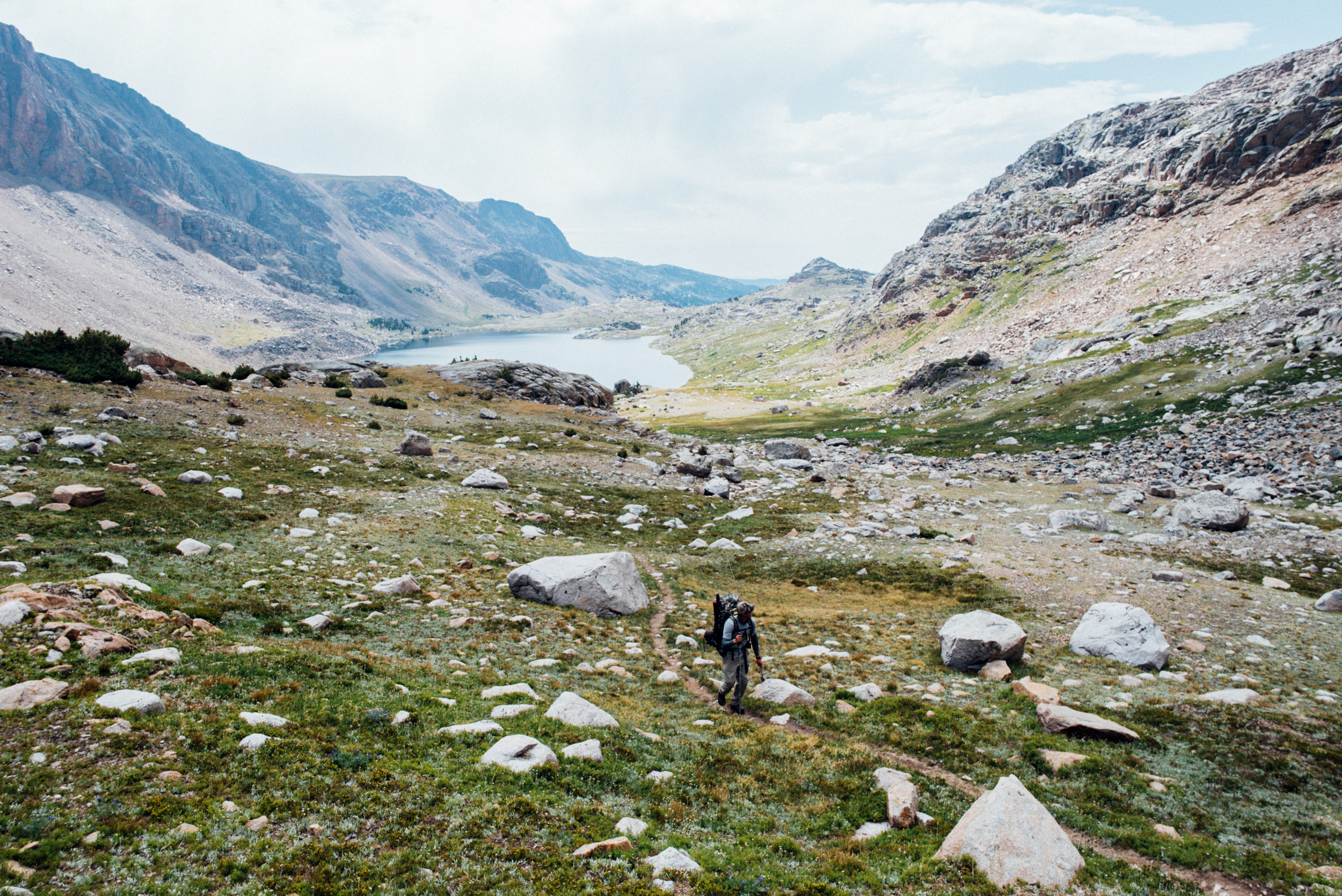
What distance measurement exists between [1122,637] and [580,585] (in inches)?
704

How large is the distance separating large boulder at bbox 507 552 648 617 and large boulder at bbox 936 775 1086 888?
1382cm

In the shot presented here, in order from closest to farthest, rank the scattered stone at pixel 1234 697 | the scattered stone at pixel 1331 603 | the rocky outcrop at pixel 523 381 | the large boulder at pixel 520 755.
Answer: the large boulder at pixel 520 755
the scattered stone at pixel 1234 697
the scattered stone at pixel 1331 603
the rocky outcrop at pixel 523 381

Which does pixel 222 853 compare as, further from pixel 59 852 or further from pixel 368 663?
pixel 368 663

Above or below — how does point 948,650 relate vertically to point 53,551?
below

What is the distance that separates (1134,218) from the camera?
136 meters

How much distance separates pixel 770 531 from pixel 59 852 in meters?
31.3

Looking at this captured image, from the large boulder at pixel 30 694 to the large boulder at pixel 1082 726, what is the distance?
785 inches

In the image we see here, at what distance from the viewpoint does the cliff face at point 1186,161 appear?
10962 centimetres

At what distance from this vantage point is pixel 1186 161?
134 metres

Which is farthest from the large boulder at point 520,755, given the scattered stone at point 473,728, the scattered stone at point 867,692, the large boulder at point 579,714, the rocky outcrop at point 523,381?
A: the rocky outcrop at point 523,381

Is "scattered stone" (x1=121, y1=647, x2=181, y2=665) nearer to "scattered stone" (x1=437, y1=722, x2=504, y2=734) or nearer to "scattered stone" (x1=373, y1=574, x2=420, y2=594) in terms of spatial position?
"scattered stone" (x1=437, y1=722, x2=504, y2=734)

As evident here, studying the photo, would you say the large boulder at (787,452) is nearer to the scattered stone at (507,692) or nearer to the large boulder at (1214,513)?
the large boulder at (1214,513)

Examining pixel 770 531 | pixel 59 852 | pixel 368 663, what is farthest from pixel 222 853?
pixel 770 531

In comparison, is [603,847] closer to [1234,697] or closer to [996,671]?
[996,671]
